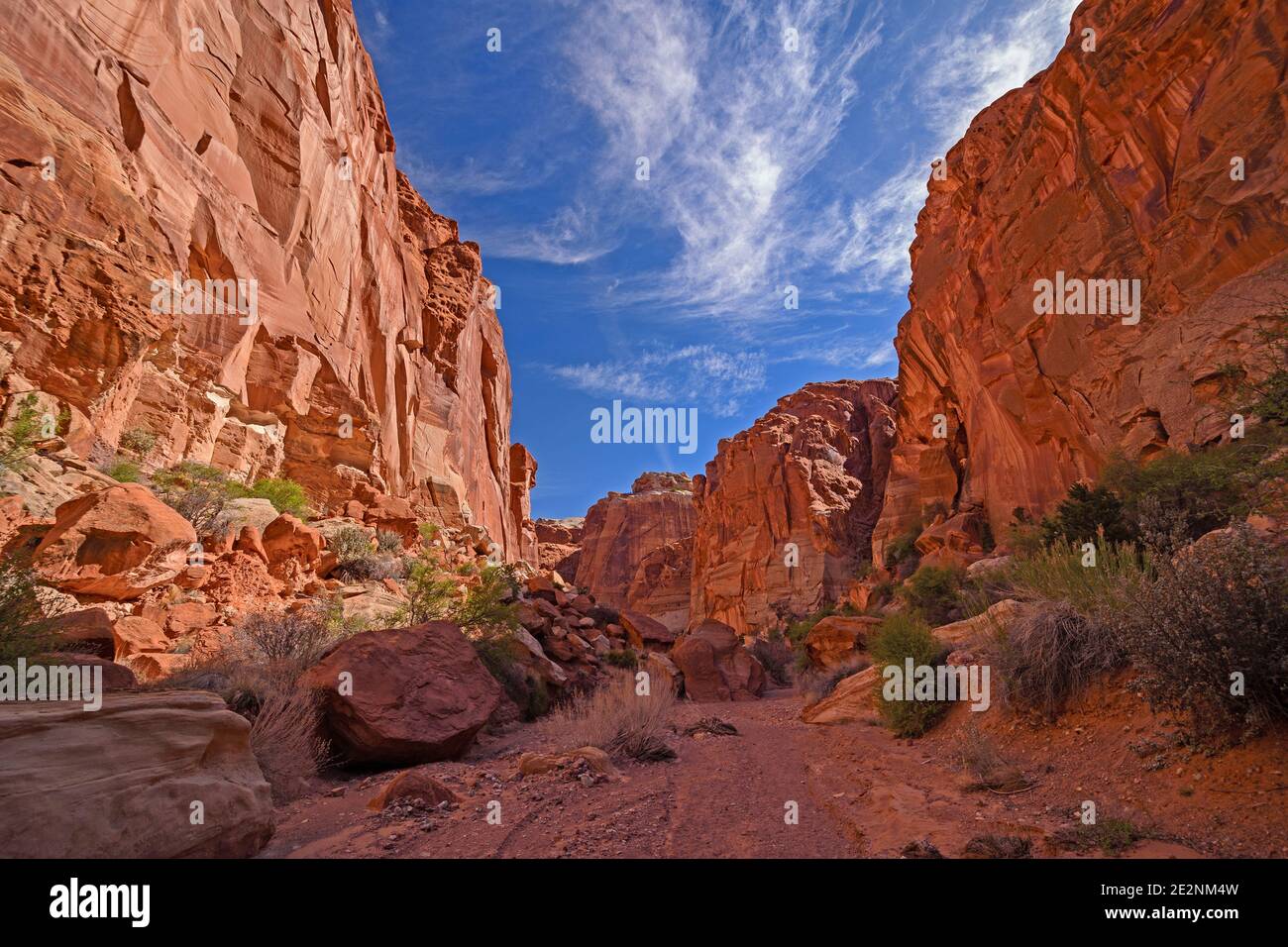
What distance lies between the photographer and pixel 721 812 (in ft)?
14.7

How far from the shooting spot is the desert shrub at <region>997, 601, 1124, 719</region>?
5387mm

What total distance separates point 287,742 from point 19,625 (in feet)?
7.02

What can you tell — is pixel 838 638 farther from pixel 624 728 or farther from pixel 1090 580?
pixel 624 728

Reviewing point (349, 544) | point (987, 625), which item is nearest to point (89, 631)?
point (349, 544)

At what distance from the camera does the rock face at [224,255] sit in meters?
8.80

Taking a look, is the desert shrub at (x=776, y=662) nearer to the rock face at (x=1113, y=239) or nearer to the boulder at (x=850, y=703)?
the boulder at (x=850, y=703)

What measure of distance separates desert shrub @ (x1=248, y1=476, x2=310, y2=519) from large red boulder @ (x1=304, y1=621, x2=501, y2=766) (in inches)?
329

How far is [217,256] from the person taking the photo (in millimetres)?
13906

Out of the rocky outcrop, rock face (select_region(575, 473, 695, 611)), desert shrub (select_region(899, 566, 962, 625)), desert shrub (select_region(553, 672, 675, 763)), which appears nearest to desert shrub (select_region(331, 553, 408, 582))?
desert shrub (select_region(553, 672, 675, 763))

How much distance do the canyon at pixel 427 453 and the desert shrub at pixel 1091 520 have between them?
7.05ft

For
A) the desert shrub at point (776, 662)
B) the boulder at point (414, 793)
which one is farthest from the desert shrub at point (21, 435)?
the desert shrub at point (776, 662)

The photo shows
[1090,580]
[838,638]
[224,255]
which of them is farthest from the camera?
[838,638]
